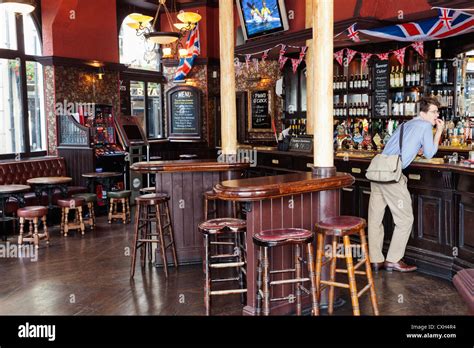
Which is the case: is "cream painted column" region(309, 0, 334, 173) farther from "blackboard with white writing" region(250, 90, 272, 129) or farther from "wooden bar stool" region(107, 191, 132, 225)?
"blackboard with white writing" region(250, 90, 272, 129)

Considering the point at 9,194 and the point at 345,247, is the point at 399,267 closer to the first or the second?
the point at 345,247

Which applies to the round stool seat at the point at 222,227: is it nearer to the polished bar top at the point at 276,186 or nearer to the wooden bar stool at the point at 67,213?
the polished bar top at the point at 276,186

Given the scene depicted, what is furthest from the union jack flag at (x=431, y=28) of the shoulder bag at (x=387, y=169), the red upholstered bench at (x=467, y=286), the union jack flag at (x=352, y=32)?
the red upholstered bench at (x=467, y=286)

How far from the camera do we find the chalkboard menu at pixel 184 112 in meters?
12.3

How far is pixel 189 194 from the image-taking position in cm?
595

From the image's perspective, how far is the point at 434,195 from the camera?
536 cm

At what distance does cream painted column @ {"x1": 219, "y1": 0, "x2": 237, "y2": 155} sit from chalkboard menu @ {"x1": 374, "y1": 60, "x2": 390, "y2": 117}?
12.2 feet

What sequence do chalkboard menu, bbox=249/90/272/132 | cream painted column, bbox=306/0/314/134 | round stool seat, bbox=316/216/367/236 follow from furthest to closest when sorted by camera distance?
chalkboard menu, bbox=249/90/272/132
cream painted column, bbox=306/0/314/134
round stool seat, bbox=316/216/367/236

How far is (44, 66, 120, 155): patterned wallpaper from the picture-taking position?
9.69m

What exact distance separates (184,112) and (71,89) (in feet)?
9.99

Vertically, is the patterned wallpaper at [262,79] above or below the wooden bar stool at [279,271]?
above

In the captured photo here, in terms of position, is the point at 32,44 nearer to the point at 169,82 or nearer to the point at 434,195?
the point at 169,82

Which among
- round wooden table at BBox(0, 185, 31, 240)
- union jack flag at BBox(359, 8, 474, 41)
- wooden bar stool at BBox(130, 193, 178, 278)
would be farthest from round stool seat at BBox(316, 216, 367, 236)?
round wooden table at BBox(0, 185, 31, 240)

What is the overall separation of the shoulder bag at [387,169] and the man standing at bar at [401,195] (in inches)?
2.5
